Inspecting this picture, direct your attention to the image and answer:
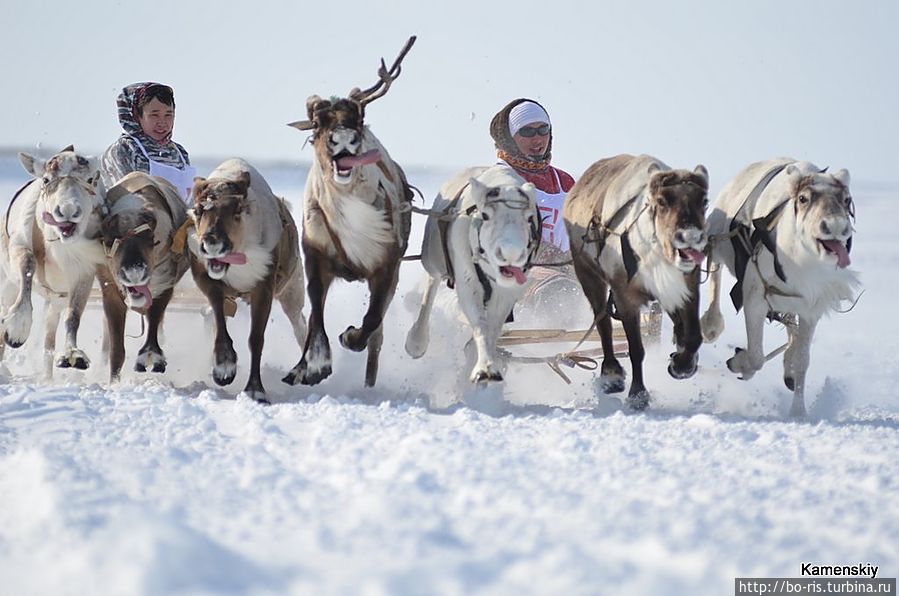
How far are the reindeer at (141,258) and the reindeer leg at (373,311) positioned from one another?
4.12 ft

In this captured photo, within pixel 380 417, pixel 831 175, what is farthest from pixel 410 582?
pixel 831 175

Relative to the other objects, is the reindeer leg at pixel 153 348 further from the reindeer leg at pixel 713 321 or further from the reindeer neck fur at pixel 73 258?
the reindeer leg at pixel 713 321

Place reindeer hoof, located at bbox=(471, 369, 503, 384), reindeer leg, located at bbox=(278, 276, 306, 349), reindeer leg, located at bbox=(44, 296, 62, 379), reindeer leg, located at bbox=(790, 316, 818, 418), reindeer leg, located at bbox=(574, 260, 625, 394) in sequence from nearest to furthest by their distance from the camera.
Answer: reindeer hoof, located at bbox=(471, 369, 503, 384), reindeer leg, located at bbox=(790, 316, 818, 418), reindeer leg, located at bbox=(574, 260, 625, 394), reindeer leg, located at bbox=(278, 276, 306, 349), reindeer leg, located at bbox=(44, 296, 62, 379)

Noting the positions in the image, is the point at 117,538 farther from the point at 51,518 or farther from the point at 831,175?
the point at 831,175

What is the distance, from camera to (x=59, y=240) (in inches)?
317

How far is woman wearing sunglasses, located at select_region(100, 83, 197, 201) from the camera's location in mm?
10016

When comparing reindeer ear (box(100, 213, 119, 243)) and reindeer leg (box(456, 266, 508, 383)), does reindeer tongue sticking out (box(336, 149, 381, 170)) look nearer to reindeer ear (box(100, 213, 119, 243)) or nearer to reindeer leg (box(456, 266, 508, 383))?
reindeer leg (box(456, 266, 508, 383))

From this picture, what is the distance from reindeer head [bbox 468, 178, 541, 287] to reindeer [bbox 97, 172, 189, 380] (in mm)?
2054

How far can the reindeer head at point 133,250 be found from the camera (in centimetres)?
772

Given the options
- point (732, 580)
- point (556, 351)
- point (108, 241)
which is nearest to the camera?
point (732, 580)

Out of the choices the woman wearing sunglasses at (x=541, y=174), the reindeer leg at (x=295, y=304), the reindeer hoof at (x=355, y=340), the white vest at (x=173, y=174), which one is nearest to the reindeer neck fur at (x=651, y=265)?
the reindeer hoof at (x=355, y=340)

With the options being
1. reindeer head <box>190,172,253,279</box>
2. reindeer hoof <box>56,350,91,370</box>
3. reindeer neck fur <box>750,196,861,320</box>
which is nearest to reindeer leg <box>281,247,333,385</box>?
reindeer head <box>190,172,253,279</box>

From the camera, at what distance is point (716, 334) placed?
860cm

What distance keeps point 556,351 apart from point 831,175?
368 cm
